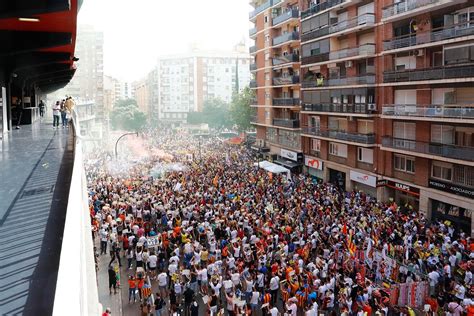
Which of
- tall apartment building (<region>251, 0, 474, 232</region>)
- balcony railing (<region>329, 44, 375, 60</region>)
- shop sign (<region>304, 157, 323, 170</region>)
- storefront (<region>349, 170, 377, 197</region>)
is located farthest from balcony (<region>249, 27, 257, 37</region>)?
storefront (<region>349, 170, 377, 197</region>)

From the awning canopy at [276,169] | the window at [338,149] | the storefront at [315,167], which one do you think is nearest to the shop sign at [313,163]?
the storefront at [315,167]

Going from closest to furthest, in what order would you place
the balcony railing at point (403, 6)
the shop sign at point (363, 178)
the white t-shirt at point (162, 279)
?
the white t-shirt at point (162, 279) < the balcony railing at point (403, 6) < the shop sign at point (363, 178)

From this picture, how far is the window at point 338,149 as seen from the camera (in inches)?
1253

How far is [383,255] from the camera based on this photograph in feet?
51.5

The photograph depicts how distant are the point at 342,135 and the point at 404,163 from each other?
5.62 metres

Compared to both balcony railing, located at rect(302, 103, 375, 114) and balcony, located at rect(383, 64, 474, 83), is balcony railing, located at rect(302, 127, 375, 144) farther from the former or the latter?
balcony, located at rect(383, 64, 474, 83)

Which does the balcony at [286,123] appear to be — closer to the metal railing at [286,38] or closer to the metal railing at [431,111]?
the metal railing at [286,38]

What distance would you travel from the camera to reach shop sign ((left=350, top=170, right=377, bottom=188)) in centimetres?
2764

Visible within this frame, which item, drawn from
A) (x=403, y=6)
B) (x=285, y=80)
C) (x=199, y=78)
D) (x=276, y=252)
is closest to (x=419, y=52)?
(x=403, y=6)

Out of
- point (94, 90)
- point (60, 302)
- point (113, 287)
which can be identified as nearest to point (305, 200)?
point (113, 287)

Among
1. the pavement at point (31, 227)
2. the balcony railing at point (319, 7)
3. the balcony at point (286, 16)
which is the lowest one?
the pavement at point (31, 227)

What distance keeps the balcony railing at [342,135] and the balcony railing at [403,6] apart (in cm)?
755

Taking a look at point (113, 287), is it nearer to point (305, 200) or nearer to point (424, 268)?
point (424, 268)

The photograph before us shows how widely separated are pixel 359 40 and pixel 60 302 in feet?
99.6
